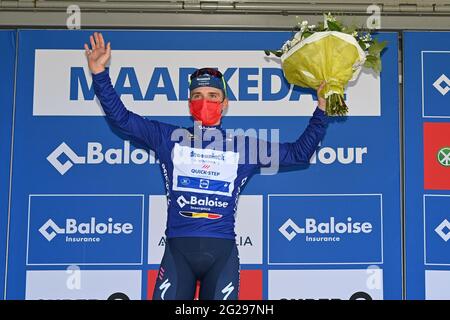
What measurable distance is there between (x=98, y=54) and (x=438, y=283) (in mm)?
2333

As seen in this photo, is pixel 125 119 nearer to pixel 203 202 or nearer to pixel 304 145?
pixel 203 202

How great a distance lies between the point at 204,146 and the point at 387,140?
1105 millimetres

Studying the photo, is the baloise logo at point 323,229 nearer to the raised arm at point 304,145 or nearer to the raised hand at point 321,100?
the raised arm at point 304,145

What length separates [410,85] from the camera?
4.70 m

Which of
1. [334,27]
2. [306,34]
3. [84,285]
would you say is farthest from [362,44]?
[84,285]

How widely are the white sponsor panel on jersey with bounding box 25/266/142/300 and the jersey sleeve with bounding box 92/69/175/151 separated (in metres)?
0.78

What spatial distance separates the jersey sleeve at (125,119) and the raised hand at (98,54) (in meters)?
0.04

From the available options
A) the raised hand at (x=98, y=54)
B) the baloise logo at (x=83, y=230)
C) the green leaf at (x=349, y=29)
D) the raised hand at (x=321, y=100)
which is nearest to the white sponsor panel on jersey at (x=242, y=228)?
the baloise logo at (x=83, y=230)

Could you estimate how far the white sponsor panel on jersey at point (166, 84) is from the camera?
4.70 metres

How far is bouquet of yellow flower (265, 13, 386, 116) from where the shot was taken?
4.30m

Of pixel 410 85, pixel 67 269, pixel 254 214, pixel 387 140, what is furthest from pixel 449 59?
pixel 67 269

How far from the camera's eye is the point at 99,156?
4.68 m

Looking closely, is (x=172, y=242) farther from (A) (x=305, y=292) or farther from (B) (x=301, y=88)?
(B) (x=301, y=88)

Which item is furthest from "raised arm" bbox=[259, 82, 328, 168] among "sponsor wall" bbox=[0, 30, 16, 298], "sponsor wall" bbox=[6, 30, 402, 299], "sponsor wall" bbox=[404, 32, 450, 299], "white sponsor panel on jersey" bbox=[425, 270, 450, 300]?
"sponsor wall" bbox=[0, 30, 16, 298]
